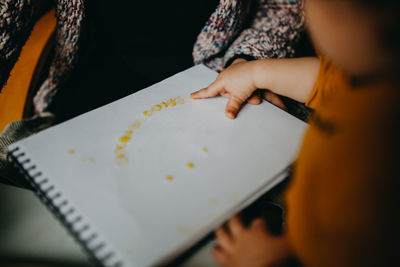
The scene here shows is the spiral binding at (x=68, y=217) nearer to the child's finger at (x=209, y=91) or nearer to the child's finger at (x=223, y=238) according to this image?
the child's finger at (x=223, y=238)

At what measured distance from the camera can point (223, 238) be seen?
0.36 m

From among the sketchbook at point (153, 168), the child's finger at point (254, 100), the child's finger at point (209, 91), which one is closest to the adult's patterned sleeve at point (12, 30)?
the sketchbook at point (153, 168)

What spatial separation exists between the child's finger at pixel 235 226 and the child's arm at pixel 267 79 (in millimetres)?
194

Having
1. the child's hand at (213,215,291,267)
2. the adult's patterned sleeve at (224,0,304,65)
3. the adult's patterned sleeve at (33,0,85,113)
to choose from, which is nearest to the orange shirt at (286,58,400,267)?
the child's hand at (213,215,291,267)

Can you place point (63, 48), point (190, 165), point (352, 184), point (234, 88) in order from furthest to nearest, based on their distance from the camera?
1. point (63, 48)
2. point (234, 88)
3. point (190, 165)
4. point (352, 184)

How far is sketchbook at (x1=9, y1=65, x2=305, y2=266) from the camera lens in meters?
0.29

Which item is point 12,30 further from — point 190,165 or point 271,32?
point 271,32

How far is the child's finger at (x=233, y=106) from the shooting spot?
429mm

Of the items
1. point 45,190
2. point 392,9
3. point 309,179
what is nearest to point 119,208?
point 45,190

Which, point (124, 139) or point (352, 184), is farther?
point (124, 139)

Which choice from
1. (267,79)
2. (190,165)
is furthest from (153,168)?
(267,79)

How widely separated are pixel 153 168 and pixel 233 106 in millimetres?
179

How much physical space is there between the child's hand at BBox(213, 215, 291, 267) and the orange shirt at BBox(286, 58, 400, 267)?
5cm

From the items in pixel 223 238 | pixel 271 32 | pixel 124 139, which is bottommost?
pixel 223 238
